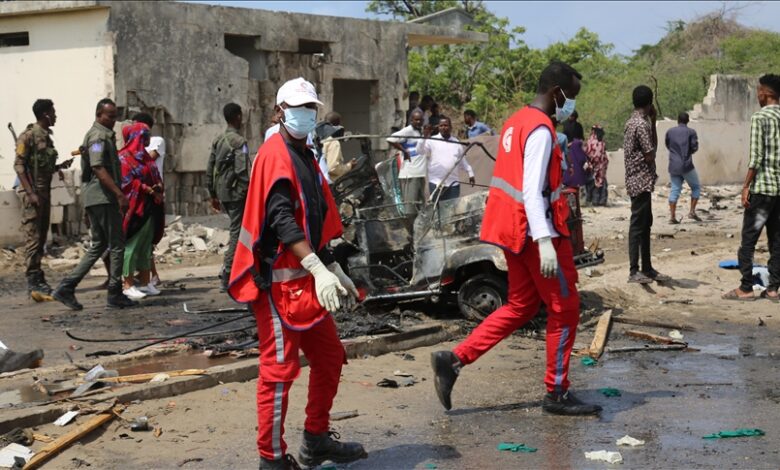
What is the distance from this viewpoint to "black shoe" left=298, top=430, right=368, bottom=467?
16.7 ft

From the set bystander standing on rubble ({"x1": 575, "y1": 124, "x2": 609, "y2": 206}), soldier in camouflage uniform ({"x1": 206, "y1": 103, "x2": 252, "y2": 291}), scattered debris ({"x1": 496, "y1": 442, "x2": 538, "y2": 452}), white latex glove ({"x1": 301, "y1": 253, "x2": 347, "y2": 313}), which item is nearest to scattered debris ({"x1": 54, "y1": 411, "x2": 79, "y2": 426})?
white latex glove ({"x1": 301, "y1": 253, "x2": 347, "y2": 313})

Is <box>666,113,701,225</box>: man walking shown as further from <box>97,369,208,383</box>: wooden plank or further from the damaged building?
<box>97,369,208,383</box>: wooden plank

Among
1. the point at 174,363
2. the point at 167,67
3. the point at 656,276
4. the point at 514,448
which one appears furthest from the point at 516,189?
the point at 167,67

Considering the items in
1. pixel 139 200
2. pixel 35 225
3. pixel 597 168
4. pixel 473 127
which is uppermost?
pixel 473 127

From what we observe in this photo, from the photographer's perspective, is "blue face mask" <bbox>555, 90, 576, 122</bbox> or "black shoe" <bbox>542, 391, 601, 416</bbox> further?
"blue face mask" <bbox>555, 90, 576, 122</bbox>

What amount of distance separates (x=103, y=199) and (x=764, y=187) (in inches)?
235

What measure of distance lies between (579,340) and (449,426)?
2699 mm

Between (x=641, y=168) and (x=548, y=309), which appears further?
(x=641, y=168)

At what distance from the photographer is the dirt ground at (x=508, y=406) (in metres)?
5.21

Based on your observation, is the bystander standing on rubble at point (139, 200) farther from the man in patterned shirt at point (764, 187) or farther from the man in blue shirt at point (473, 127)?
the man in blue shirt at point (473, 127)

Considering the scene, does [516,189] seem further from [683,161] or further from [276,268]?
[683,161]

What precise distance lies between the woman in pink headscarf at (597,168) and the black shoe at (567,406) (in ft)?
43.0

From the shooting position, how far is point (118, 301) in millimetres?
9945

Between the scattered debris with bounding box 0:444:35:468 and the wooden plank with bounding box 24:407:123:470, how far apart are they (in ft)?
0.13
